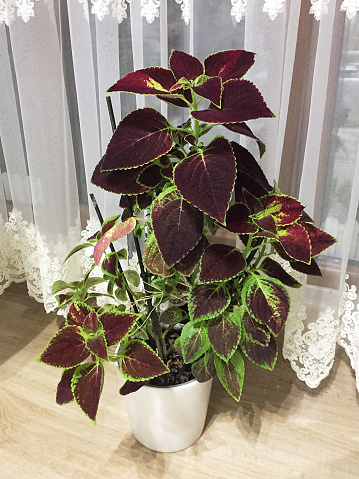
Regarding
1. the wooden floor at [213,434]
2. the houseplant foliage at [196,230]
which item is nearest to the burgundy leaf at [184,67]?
the houseplant foliage at [196,230]

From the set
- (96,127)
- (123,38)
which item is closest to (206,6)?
(123,38)

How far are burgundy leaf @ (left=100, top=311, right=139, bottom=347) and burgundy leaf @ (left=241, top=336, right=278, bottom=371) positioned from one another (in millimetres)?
220


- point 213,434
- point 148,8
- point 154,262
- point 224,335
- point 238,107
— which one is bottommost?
point 213,434

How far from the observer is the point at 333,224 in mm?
1009

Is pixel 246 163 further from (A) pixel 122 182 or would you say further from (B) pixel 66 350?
(B) pixel 66 350

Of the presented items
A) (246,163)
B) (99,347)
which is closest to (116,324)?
(99,347)

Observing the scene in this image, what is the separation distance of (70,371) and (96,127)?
613 millimetres

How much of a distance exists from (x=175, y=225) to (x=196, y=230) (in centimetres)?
3

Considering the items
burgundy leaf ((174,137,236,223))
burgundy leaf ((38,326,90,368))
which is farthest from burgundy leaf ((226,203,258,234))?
burgundy leaf ((38,326,90,368))

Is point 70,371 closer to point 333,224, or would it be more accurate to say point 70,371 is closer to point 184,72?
point 184,72

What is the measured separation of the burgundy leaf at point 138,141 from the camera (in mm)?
641

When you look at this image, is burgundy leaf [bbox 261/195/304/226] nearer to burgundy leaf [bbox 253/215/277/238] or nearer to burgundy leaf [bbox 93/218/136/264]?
burgundy leaf [bbox 253/215/277/238]

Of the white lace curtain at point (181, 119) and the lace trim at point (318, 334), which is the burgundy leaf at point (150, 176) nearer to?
the white lace curtain at point (181, 119)

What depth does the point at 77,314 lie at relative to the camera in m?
0.77
